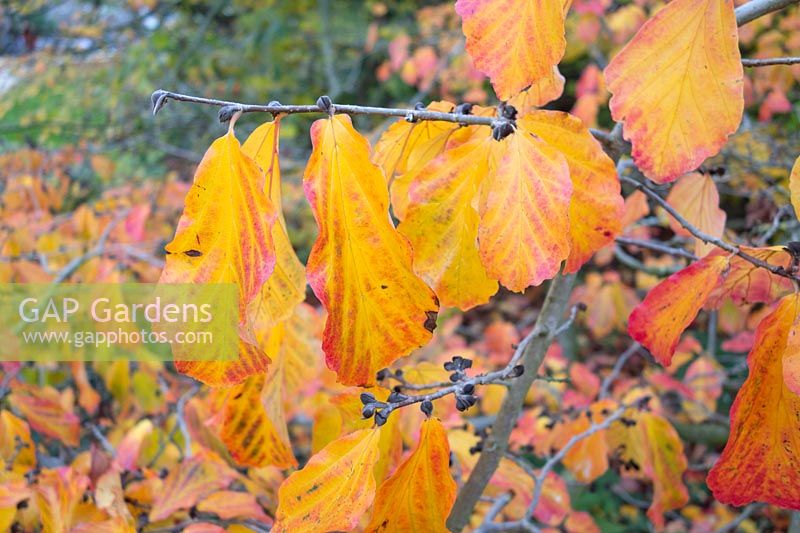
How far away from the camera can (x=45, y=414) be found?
1.17 m

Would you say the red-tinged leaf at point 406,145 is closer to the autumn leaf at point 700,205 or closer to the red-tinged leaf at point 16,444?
the autumn leaf at point 700,205

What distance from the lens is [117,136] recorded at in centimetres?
291

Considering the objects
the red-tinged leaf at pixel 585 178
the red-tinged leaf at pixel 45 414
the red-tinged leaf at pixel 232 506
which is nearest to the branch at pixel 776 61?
the red-tinged leaf at pixel 585 178

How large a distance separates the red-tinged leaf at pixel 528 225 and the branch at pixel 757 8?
0.28m

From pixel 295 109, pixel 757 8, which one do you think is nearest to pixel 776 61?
pixel 757 8

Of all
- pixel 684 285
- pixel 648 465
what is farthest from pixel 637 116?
pixel 648 465

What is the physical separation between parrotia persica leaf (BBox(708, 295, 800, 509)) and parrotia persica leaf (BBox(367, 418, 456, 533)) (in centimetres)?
24

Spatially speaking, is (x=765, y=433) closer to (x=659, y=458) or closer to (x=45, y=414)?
(x=659, y=458)

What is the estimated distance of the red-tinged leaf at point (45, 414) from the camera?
45.7 inches

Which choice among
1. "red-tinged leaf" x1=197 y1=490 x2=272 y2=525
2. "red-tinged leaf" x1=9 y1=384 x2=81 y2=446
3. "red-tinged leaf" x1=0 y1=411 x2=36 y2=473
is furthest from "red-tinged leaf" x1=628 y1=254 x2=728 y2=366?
"red-tinged leaf" x1=9 y1=384 x2=81 y2=446

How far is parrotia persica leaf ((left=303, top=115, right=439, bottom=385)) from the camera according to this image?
0.49 meters

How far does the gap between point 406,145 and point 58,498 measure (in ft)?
2.09

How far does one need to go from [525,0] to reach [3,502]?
0.84 metres

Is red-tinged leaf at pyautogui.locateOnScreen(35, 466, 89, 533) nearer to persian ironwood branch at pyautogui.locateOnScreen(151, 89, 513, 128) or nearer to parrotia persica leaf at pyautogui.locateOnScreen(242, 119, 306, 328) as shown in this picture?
parrotia persica leaf at pyautogui.locateOnScreen(242, 119, 306, 328)
